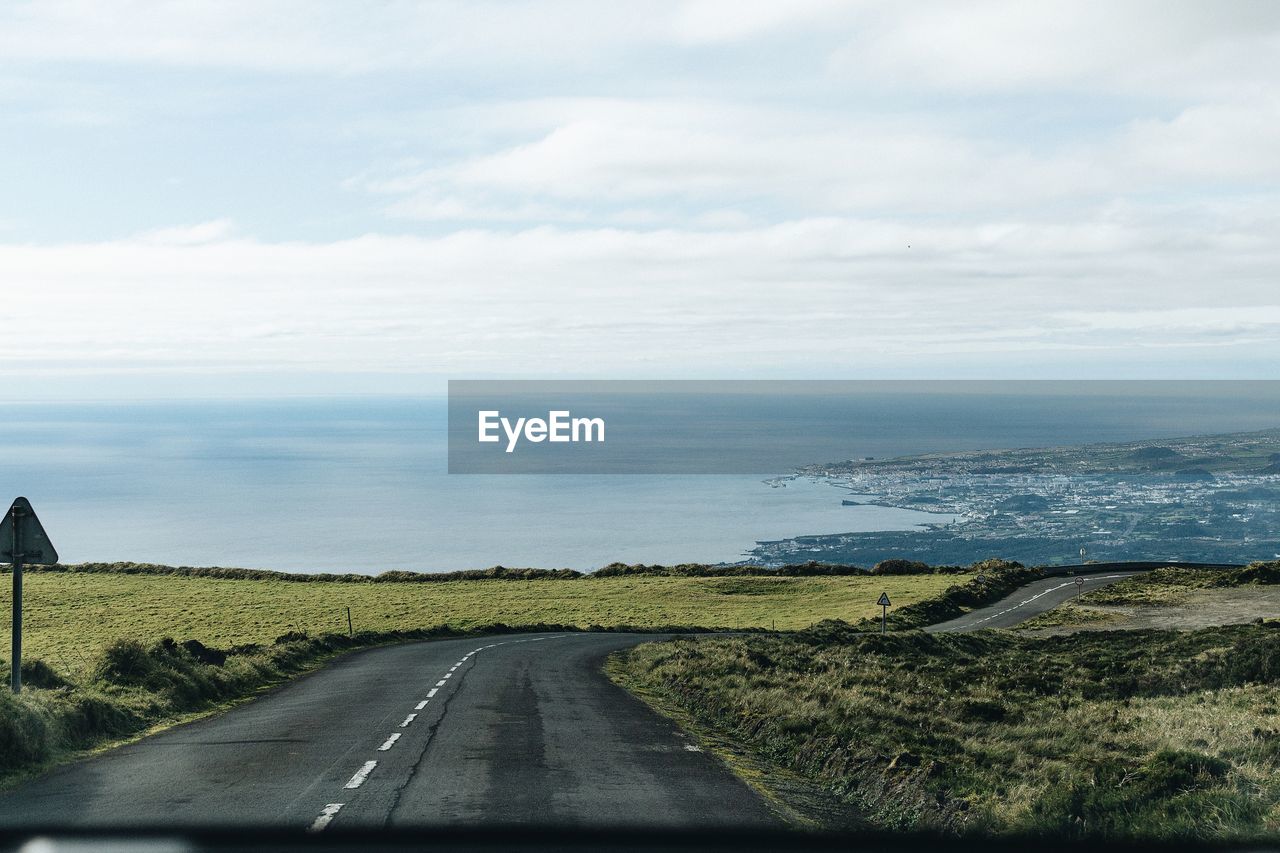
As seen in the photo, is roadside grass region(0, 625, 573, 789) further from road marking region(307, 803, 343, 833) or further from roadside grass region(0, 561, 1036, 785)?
road marking region(307, 803, 343, 833)

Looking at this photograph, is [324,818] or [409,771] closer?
[324,818]

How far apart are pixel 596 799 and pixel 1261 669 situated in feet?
57.5

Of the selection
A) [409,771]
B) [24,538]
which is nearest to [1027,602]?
[409,771]

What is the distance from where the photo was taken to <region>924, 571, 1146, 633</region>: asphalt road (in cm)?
4950

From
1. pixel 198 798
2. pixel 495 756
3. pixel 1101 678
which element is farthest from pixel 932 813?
pixel 1101 678

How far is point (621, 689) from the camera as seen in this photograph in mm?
20953

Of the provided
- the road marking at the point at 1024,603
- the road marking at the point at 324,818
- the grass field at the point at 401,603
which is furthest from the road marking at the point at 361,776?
the road marking at the point at 1024,603

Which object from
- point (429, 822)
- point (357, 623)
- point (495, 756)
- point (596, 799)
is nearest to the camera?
point (429, 822)

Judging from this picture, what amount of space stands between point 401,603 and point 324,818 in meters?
49.9

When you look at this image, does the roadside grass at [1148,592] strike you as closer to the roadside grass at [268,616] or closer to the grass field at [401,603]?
the roadside grass at [268,616]

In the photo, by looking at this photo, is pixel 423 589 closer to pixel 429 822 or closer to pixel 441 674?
pixel 441 674

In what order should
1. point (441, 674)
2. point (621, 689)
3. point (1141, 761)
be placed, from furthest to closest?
1. point (441, 674)
2. point (621, 689)
3. point (1141, 761)

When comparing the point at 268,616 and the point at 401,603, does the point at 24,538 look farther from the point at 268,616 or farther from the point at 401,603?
the point at 401,603

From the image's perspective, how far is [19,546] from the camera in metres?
13.8
